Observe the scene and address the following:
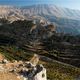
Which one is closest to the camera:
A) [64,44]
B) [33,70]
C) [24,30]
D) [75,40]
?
[33,70]

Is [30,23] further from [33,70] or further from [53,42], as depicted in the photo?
[33,70]

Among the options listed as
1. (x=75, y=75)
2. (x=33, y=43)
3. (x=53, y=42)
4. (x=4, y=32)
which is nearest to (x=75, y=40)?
(x=53, y=42)

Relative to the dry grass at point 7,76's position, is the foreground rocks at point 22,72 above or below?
below

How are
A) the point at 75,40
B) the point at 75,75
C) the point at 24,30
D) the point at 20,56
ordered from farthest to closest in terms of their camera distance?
the point at 24,30 < the point at 75,40 < the point at 20,56 < the point at 75,75

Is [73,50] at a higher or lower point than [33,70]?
lower

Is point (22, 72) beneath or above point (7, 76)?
beneath

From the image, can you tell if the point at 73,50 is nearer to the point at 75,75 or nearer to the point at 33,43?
the point at 33,43

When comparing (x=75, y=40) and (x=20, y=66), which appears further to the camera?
(x=75, y=40)

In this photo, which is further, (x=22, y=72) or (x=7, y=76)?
(x=22, y=72)

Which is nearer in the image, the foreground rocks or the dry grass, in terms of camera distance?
the dry grass

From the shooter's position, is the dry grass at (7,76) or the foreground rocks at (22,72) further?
the foreground rocks at (22,72)

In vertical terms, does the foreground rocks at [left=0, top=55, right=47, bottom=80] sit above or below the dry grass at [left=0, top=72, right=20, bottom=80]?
below
